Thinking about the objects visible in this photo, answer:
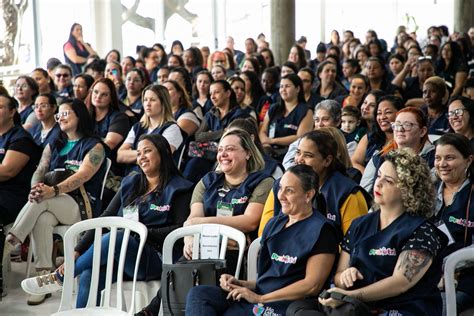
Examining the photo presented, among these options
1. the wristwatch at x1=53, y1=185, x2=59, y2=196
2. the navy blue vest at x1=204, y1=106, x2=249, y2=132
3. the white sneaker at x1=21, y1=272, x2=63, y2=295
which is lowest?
the white sneaker at x1=21, y1=272, x2=63, y2=295

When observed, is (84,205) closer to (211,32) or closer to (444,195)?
(444,195)

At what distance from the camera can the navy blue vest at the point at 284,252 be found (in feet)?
11.1

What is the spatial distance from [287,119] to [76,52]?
550cm

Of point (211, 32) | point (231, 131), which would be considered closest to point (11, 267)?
point (231, 131)

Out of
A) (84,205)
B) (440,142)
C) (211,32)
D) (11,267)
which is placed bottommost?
(11,267)

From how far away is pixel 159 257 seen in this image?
14.1ft

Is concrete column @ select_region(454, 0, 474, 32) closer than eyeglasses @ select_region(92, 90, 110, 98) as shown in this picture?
No

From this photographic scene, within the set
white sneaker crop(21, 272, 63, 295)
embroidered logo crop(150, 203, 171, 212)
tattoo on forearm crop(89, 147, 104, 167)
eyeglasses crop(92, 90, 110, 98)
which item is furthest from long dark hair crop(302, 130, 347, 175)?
eyeglasses crop(92, 90, 110, 98)

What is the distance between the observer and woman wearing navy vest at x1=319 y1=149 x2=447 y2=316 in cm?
310

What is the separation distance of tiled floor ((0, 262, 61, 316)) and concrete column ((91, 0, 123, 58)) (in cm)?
903

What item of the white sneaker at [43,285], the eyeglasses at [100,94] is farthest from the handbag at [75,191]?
the eyeglasses at [100,94]

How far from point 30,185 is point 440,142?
2.83 meters

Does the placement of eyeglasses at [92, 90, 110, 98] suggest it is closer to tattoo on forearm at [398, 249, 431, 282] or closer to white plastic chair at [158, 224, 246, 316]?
white plastic chair at [158, 224, 246, 316]

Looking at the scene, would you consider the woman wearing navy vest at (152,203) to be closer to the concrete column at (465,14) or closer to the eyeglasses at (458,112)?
the eyeglasses at (458,112)
